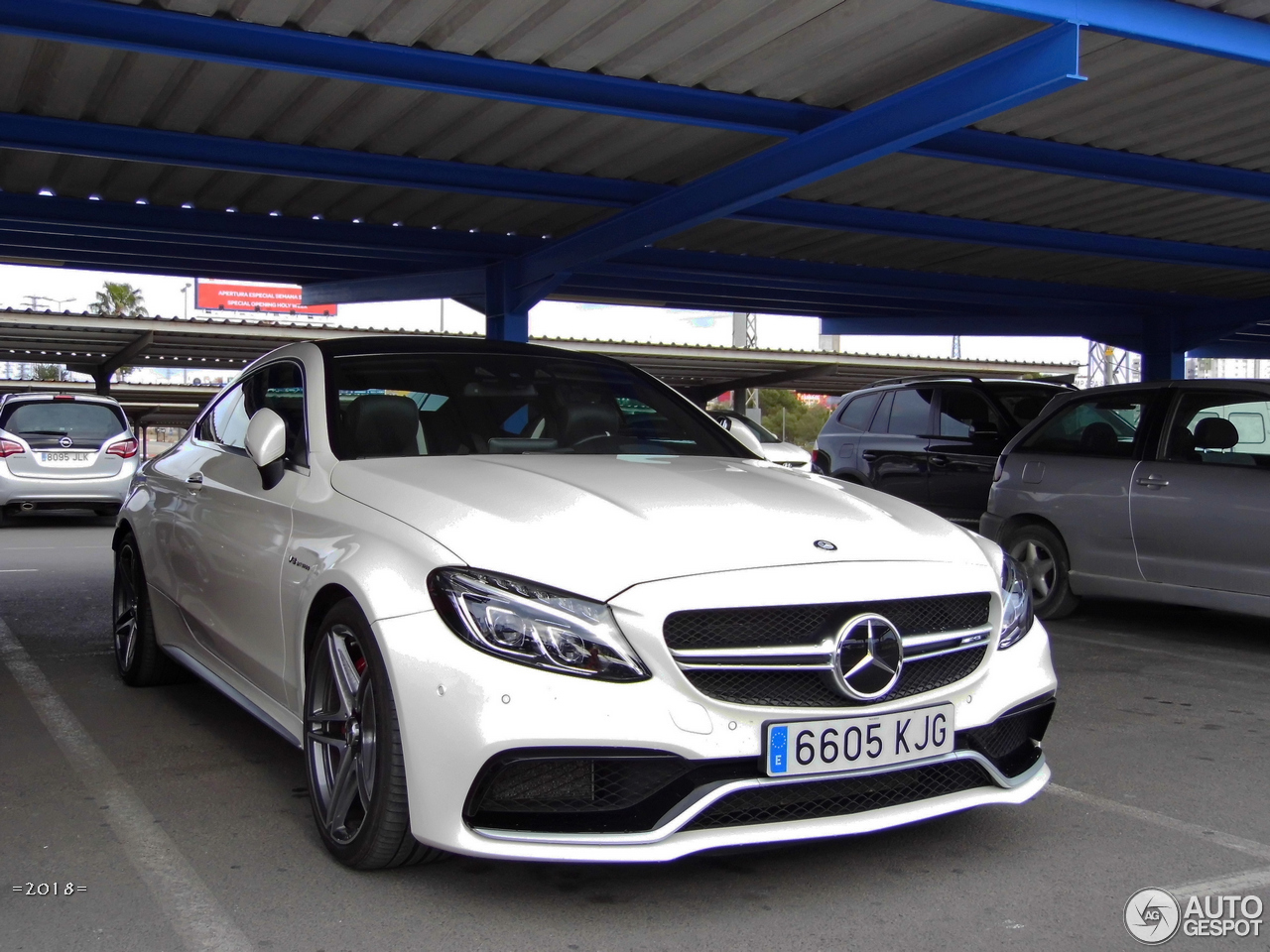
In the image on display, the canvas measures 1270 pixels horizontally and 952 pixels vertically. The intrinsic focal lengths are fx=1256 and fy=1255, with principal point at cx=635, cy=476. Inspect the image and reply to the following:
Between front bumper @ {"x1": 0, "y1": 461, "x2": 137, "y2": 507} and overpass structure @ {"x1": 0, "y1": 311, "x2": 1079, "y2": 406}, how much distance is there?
17.2m

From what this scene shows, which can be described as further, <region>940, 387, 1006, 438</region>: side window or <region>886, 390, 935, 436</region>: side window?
<region>886, 390, 935, 436</region>: side window

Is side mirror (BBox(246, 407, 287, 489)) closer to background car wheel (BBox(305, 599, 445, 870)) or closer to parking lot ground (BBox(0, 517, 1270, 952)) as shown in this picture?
background car wheel (BBox(305, 599, 445, 870))

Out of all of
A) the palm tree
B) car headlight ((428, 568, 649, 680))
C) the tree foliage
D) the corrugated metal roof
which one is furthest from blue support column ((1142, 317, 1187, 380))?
the palm tree

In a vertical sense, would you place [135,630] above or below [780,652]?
below

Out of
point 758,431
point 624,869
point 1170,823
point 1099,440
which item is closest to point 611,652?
point 624,869

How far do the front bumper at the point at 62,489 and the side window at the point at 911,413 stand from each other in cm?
855

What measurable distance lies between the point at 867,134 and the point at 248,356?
1537 inches

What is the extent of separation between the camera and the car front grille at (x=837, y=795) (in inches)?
115

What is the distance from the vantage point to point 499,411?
441cm

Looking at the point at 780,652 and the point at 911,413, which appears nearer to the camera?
the point at 780,652

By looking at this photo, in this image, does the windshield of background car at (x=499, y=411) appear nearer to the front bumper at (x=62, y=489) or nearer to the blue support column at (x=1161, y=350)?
the front bumper at (x=62, y=489)

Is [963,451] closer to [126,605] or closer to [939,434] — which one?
[939,434]

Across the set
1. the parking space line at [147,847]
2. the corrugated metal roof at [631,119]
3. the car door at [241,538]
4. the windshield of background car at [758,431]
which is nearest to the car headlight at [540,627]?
the parking space line at [147,847]

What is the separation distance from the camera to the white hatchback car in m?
2.88
